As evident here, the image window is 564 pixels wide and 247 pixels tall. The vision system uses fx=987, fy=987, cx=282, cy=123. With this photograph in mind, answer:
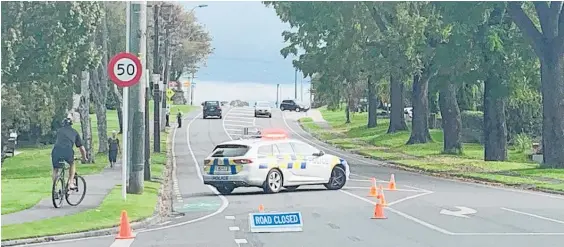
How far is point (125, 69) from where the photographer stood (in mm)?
21406

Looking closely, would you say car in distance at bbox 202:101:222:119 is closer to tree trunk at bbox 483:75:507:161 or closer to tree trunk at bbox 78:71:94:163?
tree trunk at bbox 78:71:94:163

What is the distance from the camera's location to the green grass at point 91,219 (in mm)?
15784

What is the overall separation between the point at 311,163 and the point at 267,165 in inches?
61.3

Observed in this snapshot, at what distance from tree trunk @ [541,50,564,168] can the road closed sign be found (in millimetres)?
22122

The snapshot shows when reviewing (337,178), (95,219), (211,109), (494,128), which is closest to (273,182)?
(337,178)

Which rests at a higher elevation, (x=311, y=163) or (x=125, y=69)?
(x=125, y=69)

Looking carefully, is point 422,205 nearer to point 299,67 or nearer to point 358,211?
point 358,211

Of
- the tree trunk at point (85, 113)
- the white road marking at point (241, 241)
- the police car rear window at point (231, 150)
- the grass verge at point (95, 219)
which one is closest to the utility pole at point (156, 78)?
the tree trunk at point (85, 113)

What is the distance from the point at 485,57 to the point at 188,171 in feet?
42.2

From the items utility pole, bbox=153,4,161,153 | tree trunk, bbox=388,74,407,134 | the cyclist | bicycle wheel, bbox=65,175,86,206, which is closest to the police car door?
bicycle wheel, bbox=65,175,86,206

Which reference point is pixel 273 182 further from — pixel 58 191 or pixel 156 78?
pixel 156 78

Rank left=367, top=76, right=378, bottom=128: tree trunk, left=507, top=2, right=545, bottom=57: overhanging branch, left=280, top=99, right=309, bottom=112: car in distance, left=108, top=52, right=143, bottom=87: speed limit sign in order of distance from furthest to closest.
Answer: left=280, top=99, right=309, bottom=112: car in distance
left=367, top=76, right=378, bottom=128: tree trunk
left=507, top=2, right=545, bottom=57: overhanging branch
left=108, top=52, right=143, bottom=87: speed limit sign

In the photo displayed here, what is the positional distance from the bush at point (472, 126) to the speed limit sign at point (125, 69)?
44374 mm

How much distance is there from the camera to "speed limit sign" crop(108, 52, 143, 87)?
21.3m
